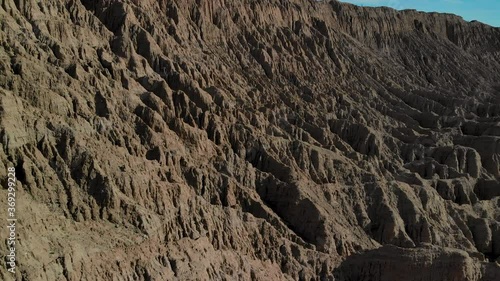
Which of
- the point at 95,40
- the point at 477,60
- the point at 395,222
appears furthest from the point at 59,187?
the point at 477,60

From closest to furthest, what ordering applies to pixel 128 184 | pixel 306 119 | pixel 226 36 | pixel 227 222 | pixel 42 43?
pixel 128 184, pixel 227 222, pixel 42 43, pixel 306 119, pixel 226 36

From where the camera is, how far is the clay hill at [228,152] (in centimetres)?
4591

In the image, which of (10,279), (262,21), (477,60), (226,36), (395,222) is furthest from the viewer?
(477,60)

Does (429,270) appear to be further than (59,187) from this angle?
Yes

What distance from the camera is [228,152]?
60.8 metres

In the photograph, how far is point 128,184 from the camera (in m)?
49.1

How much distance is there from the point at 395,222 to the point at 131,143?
723 inches

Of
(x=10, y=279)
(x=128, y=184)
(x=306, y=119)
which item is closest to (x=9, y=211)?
(x=10, y=279)

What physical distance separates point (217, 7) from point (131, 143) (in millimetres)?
30082

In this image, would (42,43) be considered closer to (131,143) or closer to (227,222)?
(131,143)

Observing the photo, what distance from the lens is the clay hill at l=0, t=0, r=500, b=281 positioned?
151 feet

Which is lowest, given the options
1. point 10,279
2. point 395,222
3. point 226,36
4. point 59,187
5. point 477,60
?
point 10,279

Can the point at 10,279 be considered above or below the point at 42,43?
below

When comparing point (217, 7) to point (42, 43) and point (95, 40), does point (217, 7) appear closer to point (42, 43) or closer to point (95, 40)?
point (95, 40)
